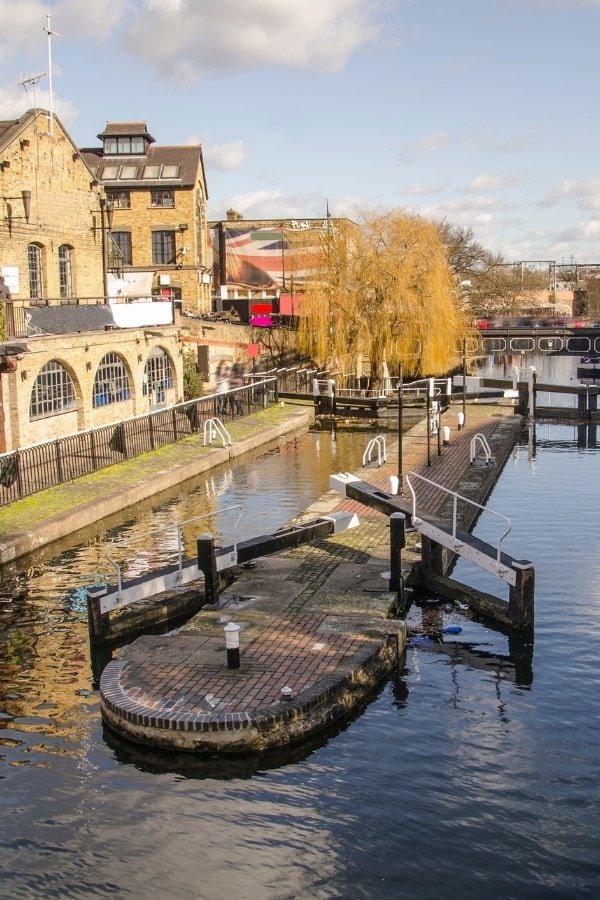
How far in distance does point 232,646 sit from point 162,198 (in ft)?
146

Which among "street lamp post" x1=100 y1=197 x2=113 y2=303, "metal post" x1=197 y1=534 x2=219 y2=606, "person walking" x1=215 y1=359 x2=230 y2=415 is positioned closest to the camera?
"metal post" x1=197 y1=534 x2=219 y2=606

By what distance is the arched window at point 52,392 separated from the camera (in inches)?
1039

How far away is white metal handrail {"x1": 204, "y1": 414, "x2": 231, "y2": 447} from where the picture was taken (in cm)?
3003

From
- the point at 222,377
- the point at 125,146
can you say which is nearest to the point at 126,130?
the point at 125,146

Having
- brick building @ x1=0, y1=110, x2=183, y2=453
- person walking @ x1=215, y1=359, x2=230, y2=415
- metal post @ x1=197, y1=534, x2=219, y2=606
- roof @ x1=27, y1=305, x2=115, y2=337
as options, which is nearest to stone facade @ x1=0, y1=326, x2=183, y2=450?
brick building @ x1=0, y1=110, x2=183, y2=453

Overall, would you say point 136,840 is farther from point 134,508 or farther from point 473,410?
point 473,410

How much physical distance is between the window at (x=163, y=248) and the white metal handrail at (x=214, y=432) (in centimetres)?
2249

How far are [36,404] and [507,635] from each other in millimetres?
16677

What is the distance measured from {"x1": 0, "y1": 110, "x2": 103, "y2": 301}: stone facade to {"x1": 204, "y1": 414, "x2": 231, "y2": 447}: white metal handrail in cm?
619

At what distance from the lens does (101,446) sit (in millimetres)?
26109

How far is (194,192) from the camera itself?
51.8 meters

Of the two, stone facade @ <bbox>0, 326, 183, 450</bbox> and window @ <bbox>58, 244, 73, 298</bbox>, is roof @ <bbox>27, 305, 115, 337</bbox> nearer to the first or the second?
stone facade @ <bbox>0, 326, 183, 450</bbox>

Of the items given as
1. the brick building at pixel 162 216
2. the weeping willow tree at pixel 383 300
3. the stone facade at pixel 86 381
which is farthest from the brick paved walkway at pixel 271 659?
the brick building at pixel 162 216

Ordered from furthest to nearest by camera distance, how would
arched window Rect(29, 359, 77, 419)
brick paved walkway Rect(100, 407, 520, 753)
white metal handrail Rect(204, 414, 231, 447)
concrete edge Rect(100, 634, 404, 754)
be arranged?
1. white metal handrail Rect(204, 414, 231, 447)
2. arched window Rect(29, 359, 77, 419)
3. brick paved walkway Rect(100, 407, 520, 753)
4. concrete edge Rect(100, 634, 404, 754)
